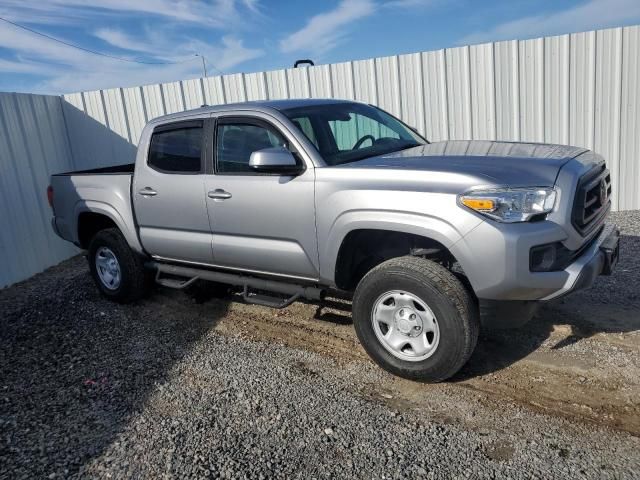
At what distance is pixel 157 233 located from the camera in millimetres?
4855

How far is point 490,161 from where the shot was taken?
10.7 ft

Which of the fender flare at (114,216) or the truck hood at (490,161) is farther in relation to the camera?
the fender flare at (114,216)

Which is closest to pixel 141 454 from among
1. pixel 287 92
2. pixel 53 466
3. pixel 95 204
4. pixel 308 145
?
pixel 53 466

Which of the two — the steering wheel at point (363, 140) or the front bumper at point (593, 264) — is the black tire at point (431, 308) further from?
the steering wheel at point (363, 140)

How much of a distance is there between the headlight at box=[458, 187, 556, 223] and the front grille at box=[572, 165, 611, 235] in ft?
0.85

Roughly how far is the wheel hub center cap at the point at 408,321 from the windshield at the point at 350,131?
3.95 feet

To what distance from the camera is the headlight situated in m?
2.91

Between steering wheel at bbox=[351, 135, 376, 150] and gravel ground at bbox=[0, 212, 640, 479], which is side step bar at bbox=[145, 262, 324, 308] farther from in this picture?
steering wheel at bbox=[351, 135, 376, 150]

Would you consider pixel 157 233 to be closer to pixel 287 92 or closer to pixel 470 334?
pixel 470 334

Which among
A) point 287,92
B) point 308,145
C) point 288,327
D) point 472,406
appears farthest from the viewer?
point 287,92

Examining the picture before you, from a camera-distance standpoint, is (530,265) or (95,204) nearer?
(530,265)

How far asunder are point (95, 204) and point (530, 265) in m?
4.39

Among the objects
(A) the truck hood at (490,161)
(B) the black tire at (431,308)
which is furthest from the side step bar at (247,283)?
(A) the truck hood at (490,161)

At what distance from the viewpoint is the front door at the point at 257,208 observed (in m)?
3.75
